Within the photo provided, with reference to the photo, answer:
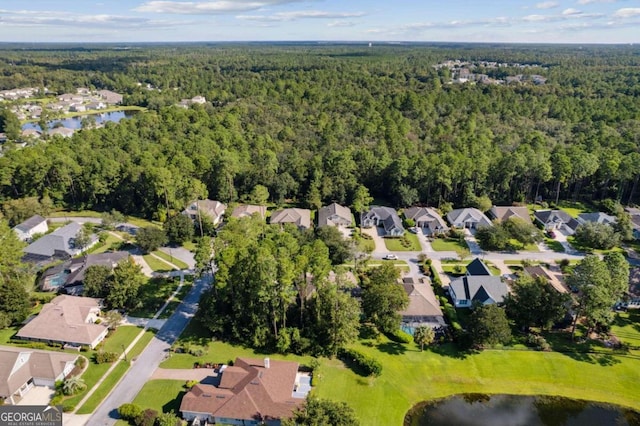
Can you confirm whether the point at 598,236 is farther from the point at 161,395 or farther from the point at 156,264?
the point at 156,264

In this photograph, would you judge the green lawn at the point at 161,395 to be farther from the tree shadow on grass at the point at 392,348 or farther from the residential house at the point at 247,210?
the residential house at the point at 247,210

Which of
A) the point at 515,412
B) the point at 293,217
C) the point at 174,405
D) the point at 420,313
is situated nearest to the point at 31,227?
the point at 293,217

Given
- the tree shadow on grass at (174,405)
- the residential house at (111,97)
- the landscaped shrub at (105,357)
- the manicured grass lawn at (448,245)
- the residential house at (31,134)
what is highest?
the residential house at (111,97)

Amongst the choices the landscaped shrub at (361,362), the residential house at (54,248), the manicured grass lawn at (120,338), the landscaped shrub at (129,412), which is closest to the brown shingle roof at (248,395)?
the landscaped shrub at (129,412)

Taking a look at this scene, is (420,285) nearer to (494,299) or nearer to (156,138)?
(494,299)

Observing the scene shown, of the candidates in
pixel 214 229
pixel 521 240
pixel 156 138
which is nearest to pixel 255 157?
pixel 214 229

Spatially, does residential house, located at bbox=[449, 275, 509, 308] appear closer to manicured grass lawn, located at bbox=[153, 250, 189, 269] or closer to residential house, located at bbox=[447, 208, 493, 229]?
residential house, located at bbox=[447, 208, 493, 229]
